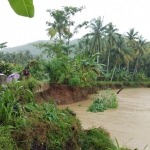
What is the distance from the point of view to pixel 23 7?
161 cm

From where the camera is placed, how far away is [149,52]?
118 feet

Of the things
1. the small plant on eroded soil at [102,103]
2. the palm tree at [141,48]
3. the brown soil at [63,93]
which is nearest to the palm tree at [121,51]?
the palm tree at [141,48]

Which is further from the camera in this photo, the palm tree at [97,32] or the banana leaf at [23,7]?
the palm tree at [97,32]

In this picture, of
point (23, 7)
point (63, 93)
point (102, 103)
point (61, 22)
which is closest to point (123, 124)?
point (102, 103)

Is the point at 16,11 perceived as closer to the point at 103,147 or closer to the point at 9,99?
the point at 9,99

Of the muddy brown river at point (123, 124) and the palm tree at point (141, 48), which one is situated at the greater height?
the palm tree at point (141, 48)

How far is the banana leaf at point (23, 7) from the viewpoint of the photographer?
1574 mm

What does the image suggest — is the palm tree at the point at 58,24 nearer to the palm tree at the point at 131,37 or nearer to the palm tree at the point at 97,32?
the palm tree at the point at 97,32

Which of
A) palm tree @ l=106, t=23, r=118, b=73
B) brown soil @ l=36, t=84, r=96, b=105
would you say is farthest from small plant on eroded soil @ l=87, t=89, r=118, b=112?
palm tree @ l=106, t=23, r=118, b=73

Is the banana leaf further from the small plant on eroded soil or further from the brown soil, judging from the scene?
the brown soil

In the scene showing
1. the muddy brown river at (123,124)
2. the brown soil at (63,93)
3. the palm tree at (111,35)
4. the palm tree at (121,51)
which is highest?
the palm tree at (111,35)

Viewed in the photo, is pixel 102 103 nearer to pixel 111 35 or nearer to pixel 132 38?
pixel 111 35

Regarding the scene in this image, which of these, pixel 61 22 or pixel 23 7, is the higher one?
pixel 61 22

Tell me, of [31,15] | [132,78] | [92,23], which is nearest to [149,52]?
[132,78]
